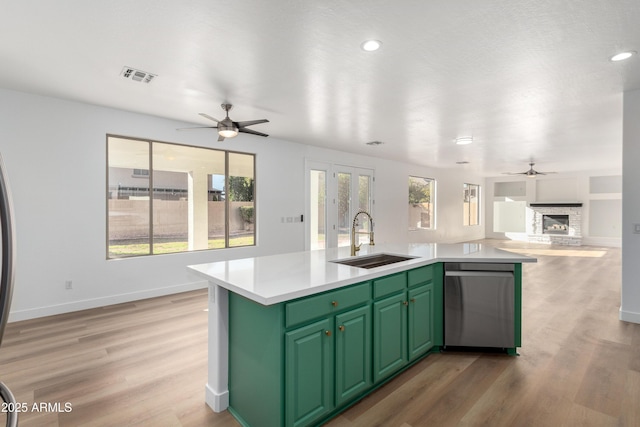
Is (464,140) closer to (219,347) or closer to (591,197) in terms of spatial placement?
(219,347)

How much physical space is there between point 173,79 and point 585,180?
41.8 feet

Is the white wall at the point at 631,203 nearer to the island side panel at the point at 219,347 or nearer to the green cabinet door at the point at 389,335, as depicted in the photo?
the green cabinet door at the point at 389,335

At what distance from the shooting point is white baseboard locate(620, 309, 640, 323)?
12.4 ft

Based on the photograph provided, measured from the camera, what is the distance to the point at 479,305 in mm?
2965

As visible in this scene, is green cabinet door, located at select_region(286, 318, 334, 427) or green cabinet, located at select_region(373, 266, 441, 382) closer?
green cabinet door, located at select_region(286, 318, 334, 427)

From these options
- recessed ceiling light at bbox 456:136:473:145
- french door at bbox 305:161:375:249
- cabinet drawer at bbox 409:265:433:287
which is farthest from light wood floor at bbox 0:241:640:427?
french door at bbox 305:161:375:249

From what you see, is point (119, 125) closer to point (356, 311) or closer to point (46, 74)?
point (46, 74)

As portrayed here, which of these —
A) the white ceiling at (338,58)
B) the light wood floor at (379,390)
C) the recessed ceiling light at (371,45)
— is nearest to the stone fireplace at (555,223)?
the white ceiling at (338,58)

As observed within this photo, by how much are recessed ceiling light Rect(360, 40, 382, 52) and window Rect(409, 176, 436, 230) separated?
7.27 metres

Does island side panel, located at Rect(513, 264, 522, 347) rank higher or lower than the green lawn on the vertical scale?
lower

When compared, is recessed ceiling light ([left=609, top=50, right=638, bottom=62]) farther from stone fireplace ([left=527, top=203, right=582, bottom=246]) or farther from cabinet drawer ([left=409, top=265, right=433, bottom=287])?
stone fireplace ([left=527, top=203, right=582, bottom=246])

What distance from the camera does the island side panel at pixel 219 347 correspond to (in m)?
2.23

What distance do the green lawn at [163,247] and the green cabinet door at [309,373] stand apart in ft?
12.3

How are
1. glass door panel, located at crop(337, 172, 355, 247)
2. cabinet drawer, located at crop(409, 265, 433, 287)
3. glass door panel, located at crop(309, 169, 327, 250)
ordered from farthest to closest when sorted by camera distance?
1. glass door panel, located at crop(337, 172, 355, 247)
2. glass door panel, located at crop(309, 169, 327, 250)
3. cabinet drawer, located at crop(409, 265, 433, 287)
